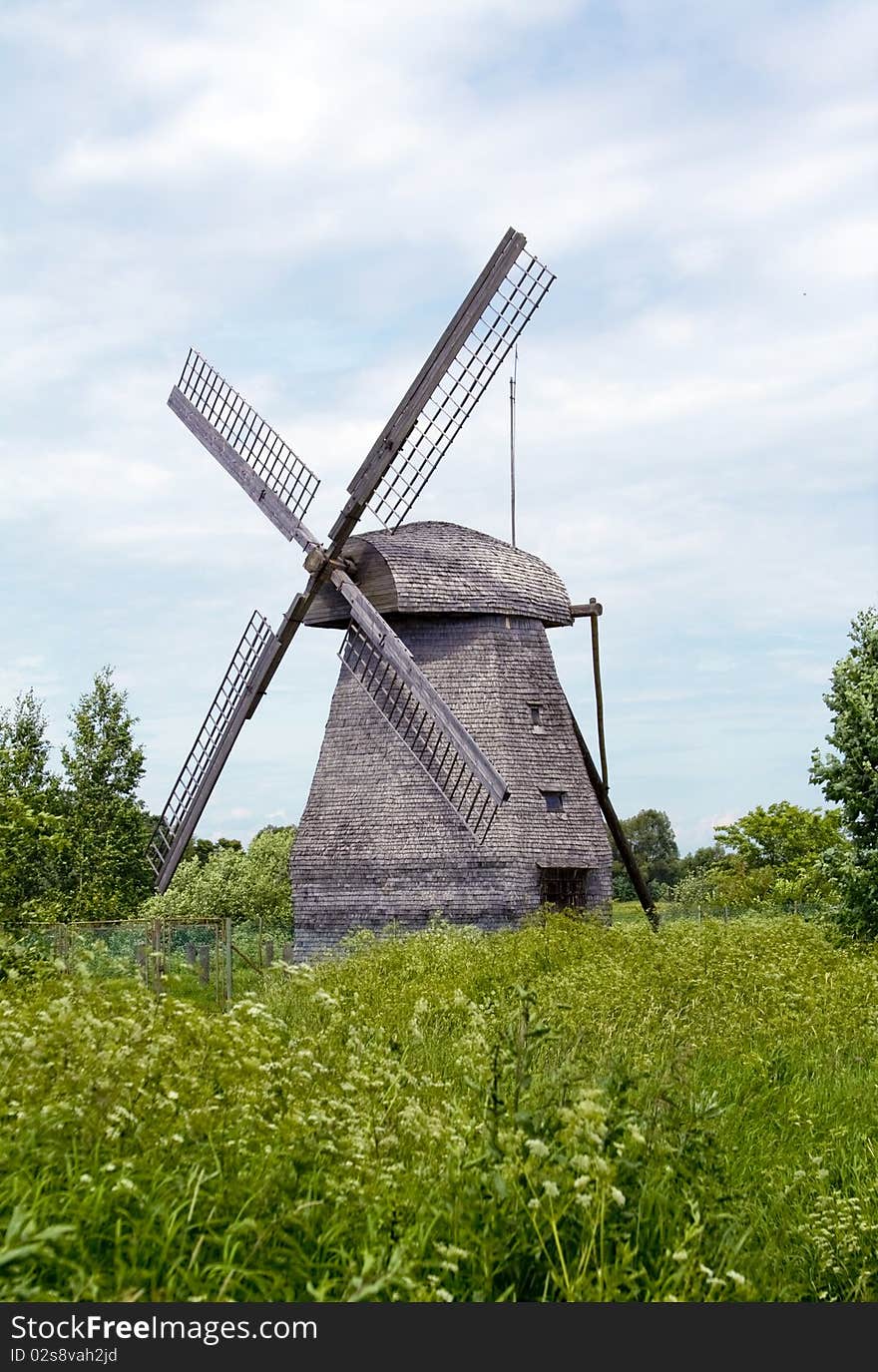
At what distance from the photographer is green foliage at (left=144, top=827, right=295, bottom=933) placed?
1241 inches

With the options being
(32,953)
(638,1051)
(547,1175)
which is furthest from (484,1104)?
(32,953)

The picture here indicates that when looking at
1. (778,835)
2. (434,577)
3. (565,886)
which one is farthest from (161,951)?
(778,835)

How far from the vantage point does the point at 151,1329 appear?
4.49 meters

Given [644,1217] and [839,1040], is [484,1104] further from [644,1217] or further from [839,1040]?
[839,1040]

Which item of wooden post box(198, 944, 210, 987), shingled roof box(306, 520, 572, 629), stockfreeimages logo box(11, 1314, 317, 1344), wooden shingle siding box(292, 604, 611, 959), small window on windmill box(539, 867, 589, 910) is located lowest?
stockfreeimages logo box(11, 1314, 317, 1344)

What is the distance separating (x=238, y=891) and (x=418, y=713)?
33.4ft

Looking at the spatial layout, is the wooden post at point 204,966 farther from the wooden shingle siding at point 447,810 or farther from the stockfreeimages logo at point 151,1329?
the stockfreeimages logo at point 151,1329

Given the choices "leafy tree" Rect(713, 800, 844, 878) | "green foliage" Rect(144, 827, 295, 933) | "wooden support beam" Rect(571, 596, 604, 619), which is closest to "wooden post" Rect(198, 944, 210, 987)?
"green foliage" Rect(144, 827, 295, 933)

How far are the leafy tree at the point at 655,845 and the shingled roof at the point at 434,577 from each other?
54.0m

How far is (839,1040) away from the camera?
12.4m

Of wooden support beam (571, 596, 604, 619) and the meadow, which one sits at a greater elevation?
wooden support beam (571, 596, 604, 619)

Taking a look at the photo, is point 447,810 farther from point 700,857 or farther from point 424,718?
point 700,857

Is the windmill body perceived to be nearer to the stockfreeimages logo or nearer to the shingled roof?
the shingled roof

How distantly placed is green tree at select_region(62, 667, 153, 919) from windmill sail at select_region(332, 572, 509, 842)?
1072cm
